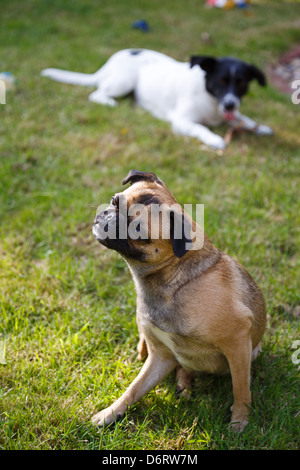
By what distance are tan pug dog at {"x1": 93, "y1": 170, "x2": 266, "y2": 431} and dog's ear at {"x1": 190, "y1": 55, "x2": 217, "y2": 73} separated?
346cm

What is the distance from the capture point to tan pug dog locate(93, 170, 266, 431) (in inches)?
85.5

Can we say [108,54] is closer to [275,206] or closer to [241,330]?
[275,206]

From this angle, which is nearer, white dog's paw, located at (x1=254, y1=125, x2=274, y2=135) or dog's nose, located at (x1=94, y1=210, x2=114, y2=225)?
dog's nose, located at (x1=94, y1=210, x2=114, y2=225)

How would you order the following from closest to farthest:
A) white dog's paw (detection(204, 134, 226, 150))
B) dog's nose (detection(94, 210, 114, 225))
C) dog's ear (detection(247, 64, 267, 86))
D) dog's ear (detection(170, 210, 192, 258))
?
dog's ear (detection(170, 210, 192, 258)) < dog's nose (detection(94, 210, 114, 225)) < white dog's paw (detection(204, 134, 226, 150)) < dog's ear (detection(247, 64, 267, 86))

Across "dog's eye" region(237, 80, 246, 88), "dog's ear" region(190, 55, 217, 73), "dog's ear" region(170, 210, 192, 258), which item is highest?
"dog's ear" region(190, 55, 217, 73)

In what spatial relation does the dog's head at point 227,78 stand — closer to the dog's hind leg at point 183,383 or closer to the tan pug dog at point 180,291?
the tan pug dog at point 180,291

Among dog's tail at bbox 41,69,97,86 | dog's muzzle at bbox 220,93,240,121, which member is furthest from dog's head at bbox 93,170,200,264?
dog's tail at bbox 41,69,97,86

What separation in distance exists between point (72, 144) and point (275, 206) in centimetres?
239

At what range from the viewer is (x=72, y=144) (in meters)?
5.20

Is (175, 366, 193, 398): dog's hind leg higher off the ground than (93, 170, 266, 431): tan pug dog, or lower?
lower

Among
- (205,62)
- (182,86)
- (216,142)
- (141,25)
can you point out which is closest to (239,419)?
(216,142)

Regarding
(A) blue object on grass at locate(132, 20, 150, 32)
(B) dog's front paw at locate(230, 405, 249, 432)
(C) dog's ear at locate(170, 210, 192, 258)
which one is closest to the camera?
(C) dog's ear at locate(170, 210, 192, 258)

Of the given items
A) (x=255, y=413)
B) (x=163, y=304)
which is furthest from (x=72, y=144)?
(x=255, y=413)

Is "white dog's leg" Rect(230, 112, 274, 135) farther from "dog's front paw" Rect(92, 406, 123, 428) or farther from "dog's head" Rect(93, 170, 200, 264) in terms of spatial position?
"dog's front paw" Rect(92, 406, 123, 428)
